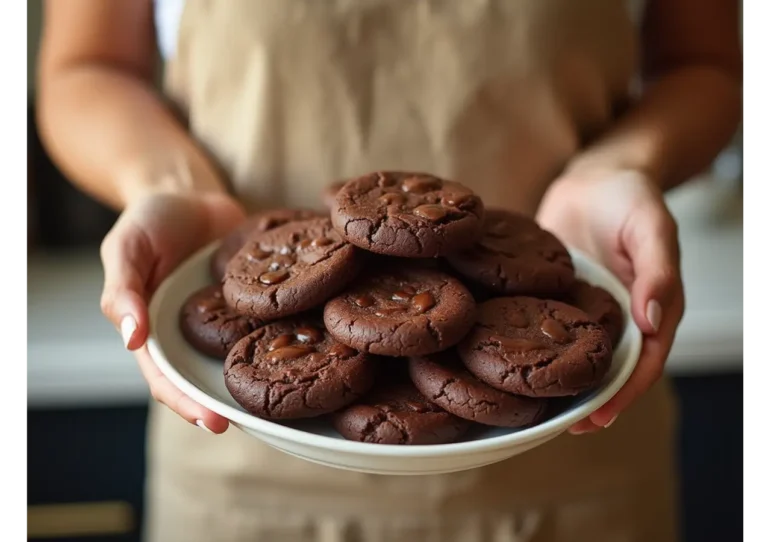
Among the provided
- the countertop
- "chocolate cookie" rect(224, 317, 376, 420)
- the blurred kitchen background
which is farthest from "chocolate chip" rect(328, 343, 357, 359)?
the blurred kitchen background

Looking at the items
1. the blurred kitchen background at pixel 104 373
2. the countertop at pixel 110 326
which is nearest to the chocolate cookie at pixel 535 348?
the countertop at pixel 110 326

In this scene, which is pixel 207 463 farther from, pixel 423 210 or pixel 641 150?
pixel 641 150

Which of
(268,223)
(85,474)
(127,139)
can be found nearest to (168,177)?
(127,139)

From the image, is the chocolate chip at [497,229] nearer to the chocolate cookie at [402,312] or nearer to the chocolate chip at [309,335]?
the chocolate cookie at [402,312]

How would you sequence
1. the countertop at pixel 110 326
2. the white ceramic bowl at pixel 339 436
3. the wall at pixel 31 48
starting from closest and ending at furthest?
the white ceramic bowl at pixel 339 436, the countertop at pixel 110 326, the wall at pixel 31 48

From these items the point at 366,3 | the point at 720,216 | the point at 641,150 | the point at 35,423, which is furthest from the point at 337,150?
the point at 720,216

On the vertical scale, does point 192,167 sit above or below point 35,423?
above

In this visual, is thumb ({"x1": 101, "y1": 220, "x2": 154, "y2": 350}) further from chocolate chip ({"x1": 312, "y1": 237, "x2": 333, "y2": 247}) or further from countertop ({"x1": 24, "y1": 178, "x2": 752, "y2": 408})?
countertop ({"x1": 24, "y1": 178, "x2": 752, "y2": 408})
